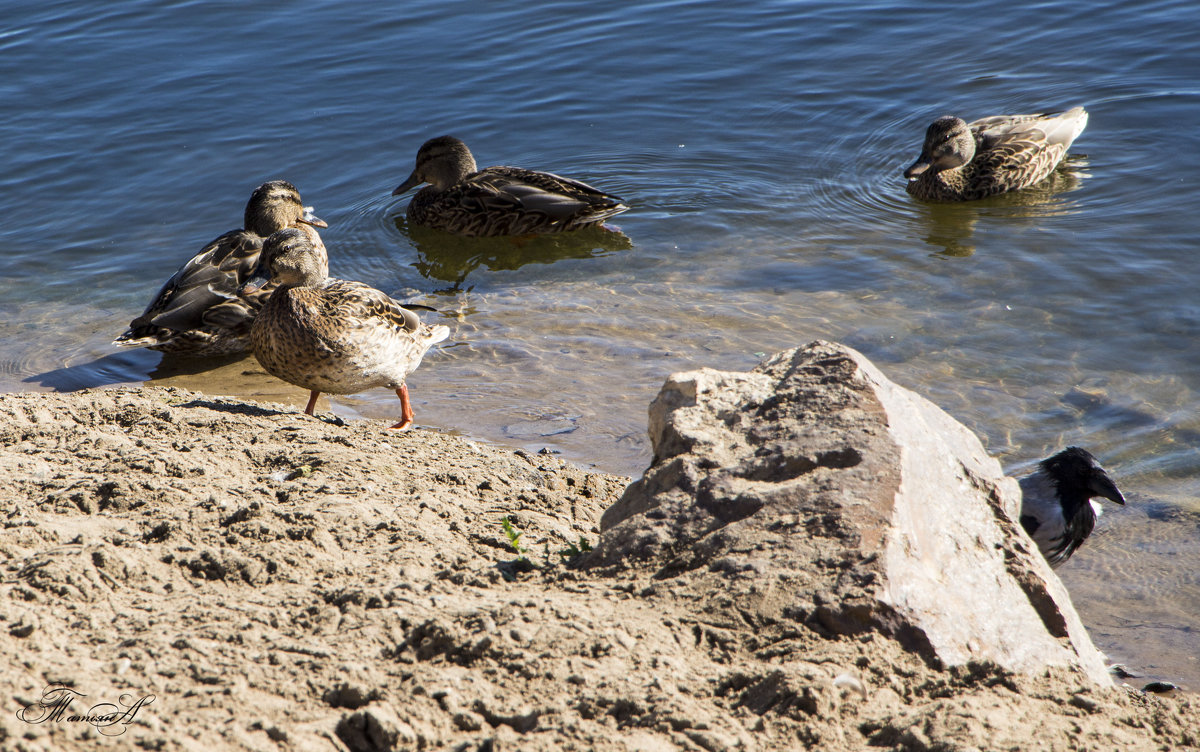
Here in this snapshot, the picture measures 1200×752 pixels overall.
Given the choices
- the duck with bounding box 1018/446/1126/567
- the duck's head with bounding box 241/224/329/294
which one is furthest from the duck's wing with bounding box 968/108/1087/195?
the duck's head with bounding box 241/224/329/294

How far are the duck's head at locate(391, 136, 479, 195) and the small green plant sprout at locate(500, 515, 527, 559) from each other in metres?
7.16

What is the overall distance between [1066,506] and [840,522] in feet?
7.53

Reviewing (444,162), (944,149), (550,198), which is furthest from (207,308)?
(944,149)

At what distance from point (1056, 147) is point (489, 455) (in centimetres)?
728

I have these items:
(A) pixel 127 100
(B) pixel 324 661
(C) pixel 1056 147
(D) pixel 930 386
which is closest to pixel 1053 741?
(B) pixel 324 661

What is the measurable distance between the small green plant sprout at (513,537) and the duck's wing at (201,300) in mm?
4173

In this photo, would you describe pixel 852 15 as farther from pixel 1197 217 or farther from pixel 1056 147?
pixel 1197 217

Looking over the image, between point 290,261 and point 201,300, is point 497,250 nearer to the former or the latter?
point 201,300

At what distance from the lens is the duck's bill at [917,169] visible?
32.8ft

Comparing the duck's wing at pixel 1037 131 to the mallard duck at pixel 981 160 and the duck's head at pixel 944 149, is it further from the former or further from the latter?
the duck's head at pixel 944 149

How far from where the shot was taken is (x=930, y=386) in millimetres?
6605

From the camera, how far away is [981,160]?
10.2m

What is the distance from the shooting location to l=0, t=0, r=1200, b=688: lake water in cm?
646

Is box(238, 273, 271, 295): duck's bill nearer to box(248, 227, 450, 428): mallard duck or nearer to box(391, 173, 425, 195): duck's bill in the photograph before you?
box(248, 227, 450, 428): mallard duck
